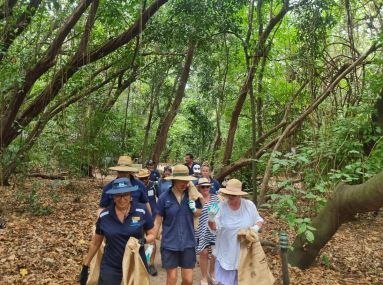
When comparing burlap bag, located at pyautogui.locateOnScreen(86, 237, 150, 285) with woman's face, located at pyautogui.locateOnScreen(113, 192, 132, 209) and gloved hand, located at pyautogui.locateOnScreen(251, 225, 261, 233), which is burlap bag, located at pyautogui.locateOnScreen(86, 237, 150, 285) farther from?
gloved hand, located at pyautogui.locateOnScreen(251, 225, 261, 233)

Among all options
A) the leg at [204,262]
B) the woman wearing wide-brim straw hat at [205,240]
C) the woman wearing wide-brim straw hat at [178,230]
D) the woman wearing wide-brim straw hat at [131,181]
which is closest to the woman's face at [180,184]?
the woman wearing wide-brim straw hat at [178,230]

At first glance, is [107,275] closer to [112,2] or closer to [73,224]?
[73,224]

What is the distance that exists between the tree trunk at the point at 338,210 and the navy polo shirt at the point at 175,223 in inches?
108

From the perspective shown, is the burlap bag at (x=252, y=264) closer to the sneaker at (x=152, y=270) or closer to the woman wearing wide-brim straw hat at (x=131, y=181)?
the woman wearing wide-brim straw hat at (x=131, y=181)

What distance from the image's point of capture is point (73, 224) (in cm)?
980

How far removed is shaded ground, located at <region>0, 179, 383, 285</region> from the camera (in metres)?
6.68

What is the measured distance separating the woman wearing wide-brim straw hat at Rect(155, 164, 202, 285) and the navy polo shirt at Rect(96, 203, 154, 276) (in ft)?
2.76

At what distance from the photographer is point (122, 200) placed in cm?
411

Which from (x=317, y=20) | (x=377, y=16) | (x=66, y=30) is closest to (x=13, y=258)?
(x=66, y=30)

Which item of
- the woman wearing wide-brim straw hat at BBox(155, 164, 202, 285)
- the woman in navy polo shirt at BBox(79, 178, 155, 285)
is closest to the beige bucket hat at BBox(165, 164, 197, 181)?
the woman wearing wide-brim straw hat at BBox(155, 164, 202, 285)

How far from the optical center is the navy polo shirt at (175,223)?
506 cm

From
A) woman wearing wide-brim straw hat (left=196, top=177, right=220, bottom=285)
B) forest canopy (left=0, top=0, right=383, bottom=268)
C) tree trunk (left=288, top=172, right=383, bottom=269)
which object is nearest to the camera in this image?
tree trunk (left=288, top=172, right=383, bottom=269)

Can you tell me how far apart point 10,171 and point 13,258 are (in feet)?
15.5

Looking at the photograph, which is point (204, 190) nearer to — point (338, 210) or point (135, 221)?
point (338, 210)
